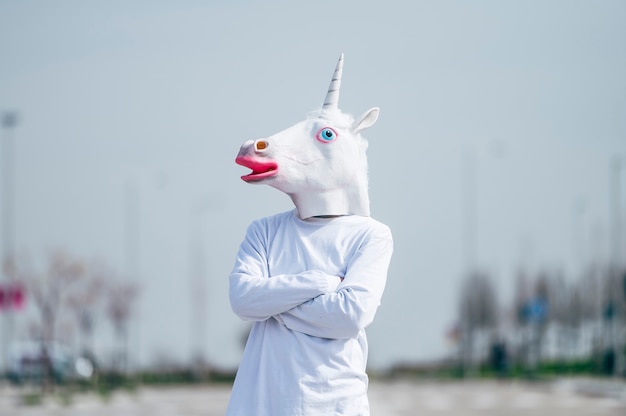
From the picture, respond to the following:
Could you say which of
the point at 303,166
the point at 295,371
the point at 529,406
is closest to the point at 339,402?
the point at 295,371

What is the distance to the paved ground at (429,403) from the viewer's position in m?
21.2

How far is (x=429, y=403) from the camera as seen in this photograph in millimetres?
24281

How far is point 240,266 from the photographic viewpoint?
16.6 feet

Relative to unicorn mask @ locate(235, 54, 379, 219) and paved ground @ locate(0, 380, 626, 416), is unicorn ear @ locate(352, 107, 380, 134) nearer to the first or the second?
unicorn mask @ locate(235, 54, 379, 219)

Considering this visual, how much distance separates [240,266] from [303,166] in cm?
51

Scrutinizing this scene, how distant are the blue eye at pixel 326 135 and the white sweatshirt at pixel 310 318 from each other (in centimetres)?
39

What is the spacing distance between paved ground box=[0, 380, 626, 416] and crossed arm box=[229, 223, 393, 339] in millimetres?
15414

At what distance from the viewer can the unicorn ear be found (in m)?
5.29

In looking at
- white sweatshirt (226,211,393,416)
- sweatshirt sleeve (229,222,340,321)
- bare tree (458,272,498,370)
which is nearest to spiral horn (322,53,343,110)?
white sweatshirt (226,211,393,416)

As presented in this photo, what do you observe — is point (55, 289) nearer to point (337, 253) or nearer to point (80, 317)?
point (80, 317)

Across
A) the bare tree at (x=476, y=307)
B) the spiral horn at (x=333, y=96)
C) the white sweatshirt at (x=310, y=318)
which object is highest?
the spiral horn at (x=333, y=96)

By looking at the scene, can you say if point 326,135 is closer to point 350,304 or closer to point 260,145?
→ point 260,145

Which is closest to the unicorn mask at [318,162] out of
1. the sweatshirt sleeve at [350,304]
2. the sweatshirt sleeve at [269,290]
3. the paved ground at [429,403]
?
the sweatshirt sleeve at [350,304]

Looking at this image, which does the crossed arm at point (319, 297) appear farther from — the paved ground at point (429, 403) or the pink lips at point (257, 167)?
the paved ground at point (429, 403)
